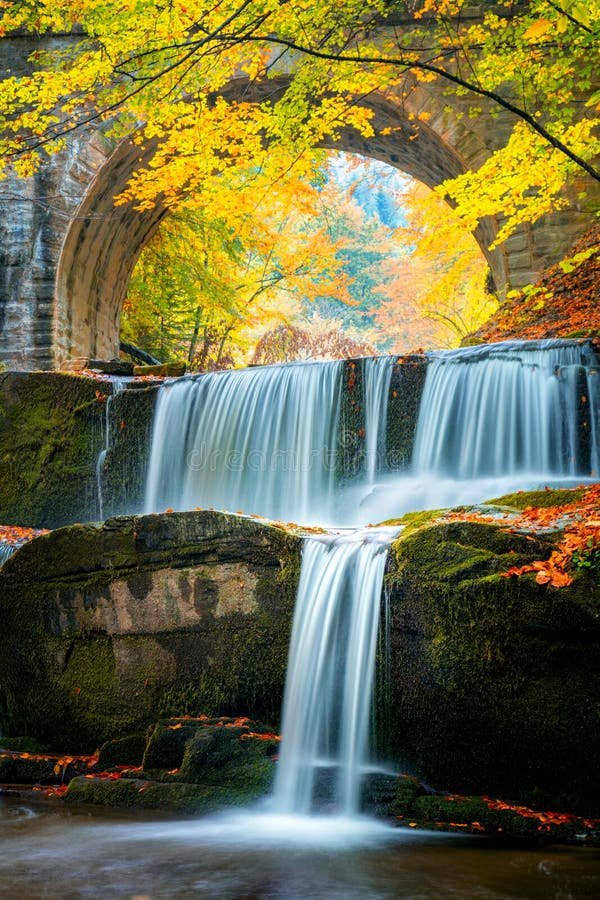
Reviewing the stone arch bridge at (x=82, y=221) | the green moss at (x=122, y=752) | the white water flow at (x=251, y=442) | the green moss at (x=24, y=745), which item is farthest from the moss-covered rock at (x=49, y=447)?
the green moss at (x=122, y=752)

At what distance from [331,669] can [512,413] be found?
4.05 m

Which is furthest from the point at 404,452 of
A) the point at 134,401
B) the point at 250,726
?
the point at 250,726

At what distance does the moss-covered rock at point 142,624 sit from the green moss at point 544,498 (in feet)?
5.94

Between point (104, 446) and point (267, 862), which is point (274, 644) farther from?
point (104, 446)

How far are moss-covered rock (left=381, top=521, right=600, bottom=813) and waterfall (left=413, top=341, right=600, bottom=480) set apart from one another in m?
3.37

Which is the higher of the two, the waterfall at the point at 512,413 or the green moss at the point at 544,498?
the waterfall at the point at 512,413

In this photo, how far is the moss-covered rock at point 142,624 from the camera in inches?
206

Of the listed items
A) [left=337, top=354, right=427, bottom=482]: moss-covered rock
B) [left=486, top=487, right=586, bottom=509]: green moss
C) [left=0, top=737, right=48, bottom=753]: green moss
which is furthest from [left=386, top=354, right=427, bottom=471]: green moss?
[left=0, top=737, right=48, bottom=753]: green moss

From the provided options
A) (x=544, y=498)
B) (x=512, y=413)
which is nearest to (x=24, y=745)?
(x=544, y=498)

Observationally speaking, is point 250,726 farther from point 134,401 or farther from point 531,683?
point 134,401

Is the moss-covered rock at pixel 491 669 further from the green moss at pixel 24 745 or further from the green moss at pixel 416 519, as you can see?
the green moss at pixel 24 745

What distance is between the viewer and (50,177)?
13453 mm

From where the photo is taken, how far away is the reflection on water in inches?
130

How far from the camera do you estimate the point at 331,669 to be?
4988 millimetres
